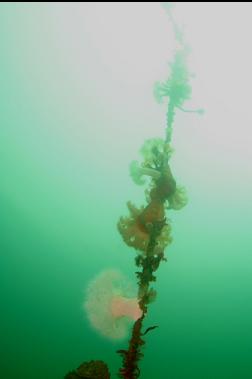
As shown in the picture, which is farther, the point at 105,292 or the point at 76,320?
the point at 76,320

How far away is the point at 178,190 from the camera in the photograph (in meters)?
6.14

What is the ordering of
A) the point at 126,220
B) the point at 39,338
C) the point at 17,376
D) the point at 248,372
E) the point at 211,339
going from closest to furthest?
the point at 126,220 → the point at 17,376 → the point at 39,338 → the point at 248,372 → the point at 211,339

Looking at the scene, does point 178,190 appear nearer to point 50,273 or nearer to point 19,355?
Result: point 19,355

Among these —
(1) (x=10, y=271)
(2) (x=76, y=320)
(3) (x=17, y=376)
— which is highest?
(1) (x=10, y=271)

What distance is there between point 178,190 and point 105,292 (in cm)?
386

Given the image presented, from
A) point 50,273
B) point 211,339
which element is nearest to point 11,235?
point 50,273

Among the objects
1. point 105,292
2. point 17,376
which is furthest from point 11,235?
point 105,292

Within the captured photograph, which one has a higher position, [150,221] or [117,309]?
[150,221]

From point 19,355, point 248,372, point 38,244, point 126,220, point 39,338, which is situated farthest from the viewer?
Answer: point 38,244

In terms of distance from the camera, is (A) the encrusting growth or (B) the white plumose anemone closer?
(A) the encrusting growth

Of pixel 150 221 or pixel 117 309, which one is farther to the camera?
pixel 117 309

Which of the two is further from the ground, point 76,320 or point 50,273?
point 50,273

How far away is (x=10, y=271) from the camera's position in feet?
207

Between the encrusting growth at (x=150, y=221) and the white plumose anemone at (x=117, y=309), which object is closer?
the encrusting growth at (x=150, y=221)
